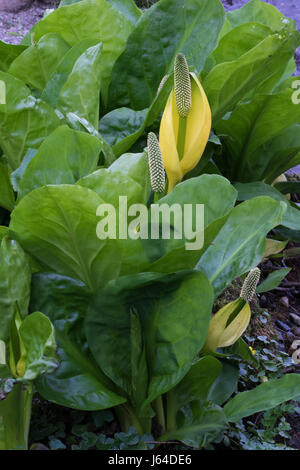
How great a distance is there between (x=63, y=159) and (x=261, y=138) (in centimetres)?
88

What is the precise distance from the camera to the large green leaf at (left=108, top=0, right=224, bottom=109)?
4.61 ft

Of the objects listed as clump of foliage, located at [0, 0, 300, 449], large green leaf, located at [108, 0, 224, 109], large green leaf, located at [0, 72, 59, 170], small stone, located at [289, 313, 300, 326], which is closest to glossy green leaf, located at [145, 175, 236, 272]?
clump of foliage, located at [0, 0, 300, 449]

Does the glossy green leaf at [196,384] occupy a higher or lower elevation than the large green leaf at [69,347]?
lower

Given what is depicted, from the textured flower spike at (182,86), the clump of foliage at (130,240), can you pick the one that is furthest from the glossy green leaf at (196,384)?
the textured flower spike at (182,86)

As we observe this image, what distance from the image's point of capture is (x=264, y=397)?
105 centimetres

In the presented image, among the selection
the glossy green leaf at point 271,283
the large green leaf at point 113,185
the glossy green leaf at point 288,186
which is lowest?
the glossy green leaf at point 271,283

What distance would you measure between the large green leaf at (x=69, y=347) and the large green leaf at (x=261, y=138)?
80cm

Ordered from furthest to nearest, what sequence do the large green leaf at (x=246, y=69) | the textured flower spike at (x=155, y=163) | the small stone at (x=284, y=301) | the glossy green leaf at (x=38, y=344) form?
the small stone at (x=284, y=301) < the large green leaf at (x=246, y=69) < the textured flower spike at (x=155, y=163) < the glossy green leaf at (x=38, y=344)

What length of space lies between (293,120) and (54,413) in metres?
1.03

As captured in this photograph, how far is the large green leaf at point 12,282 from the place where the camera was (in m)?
0.89

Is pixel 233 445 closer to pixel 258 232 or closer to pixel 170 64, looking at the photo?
pixel 258 232

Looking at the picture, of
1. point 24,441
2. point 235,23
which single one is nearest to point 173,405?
point 24,441

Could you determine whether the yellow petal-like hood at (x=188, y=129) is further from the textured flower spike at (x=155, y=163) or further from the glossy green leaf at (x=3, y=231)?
the glossy green leaf at (x=3, y=231)

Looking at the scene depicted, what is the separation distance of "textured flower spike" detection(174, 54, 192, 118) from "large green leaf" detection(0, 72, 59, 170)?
0.27 meters
